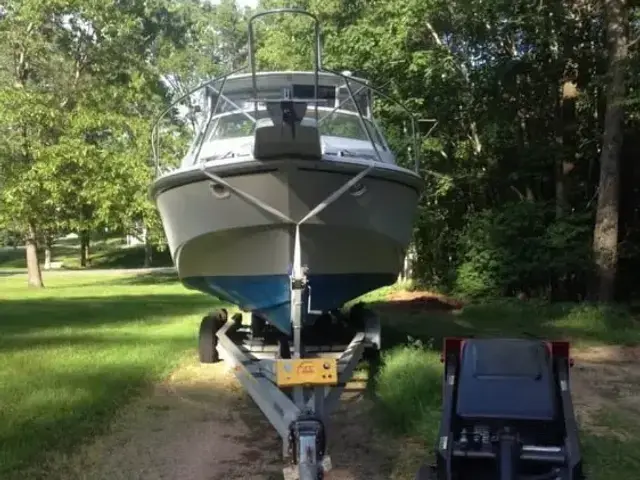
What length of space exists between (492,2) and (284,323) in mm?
10028

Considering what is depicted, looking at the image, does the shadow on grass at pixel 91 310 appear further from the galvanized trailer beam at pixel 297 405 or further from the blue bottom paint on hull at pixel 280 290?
the galvanized trailer beam at pixel 297 405

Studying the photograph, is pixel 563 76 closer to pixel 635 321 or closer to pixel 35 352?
pixel 635 321

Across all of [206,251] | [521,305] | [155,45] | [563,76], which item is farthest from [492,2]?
[155,45]

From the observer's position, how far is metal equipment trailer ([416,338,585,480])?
3.87 meters

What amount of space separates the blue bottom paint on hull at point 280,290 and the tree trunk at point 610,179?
761 centimetres

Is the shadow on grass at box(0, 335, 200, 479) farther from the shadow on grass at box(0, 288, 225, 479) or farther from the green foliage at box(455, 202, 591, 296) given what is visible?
the green foliage at box(455, 202, 591, 296)

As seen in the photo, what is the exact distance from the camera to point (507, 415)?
4070 millimetres

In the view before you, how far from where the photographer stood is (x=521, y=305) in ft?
50.7

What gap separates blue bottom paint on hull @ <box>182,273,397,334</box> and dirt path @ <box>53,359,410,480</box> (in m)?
0.89

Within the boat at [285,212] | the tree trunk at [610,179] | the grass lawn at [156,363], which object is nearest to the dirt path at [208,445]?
the grass lawn at [156,363]

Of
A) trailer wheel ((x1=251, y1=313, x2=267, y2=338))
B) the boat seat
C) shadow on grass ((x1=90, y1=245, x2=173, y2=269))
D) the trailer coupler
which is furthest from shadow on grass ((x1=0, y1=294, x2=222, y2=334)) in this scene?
shadow on grass ((x1=90, y1=245, x2=173, y2=269))

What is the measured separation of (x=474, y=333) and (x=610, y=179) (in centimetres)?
470

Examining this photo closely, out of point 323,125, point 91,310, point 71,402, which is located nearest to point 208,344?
point 71,402

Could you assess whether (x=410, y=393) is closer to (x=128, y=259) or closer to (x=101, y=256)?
(x=128, y=259)
